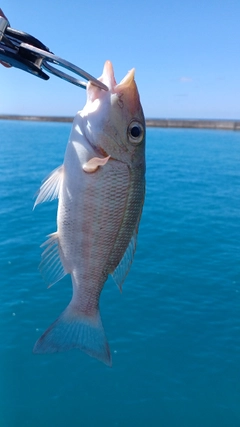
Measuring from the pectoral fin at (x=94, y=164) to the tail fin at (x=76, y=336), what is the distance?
85 cm

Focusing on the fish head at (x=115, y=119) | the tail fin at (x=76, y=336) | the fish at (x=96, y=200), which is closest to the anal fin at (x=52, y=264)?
the fish at (x=96, y=200)

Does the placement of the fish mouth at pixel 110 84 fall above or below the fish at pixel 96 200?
above

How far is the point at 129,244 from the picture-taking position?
7.38ft

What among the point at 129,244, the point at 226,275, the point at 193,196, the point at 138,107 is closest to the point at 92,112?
the point at 138,107

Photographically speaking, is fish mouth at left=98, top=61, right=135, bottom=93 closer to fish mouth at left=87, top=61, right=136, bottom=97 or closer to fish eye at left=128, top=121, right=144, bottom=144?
fish mouth at left=87, top=61, right=136, bottom=97

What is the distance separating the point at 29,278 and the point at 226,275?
16.3 ft

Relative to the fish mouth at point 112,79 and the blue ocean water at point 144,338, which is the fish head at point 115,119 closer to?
the fish mouth at point 112,79

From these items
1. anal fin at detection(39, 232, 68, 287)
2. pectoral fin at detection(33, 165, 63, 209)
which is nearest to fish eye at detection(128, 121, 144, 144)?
pectoral fin at detection(33, 165, 63, 209)

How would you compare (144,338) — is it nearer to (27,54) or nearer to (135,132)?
(135,132)

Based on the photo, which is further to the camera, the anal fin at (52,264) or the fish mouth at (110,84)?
the anal fin at (52,264)

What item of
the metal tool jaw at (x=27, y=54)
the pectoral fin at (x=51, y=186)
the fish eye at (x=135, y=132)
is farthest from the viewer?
the pectoral fin at (x=51, y=186)

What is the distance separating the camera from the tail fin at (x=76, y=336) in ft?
7.01

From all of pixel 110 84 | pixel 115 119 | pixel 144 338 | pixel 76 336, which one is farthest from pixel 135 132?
pixel 144 338

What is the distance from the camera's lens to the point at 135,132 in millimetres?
2068
